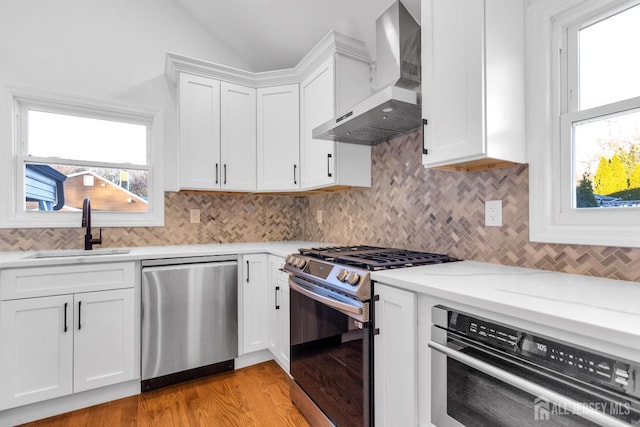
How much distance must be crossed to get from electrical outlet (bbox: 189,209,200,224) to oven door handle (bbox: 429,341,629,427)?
2.50 m

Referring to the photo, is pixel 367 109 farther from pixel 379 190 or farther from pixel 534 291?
pixel 534 291

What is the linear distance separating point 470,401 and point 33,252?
2937 mm

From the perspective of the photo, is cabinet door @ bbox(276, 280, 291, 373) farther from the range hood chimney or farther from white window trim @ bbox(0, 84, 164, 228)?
white window trim @ bbox(0, 84, 164, 228)

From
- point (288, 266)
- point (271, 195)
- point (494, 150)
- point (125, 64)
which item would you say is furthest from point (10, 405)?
point (494, 150)

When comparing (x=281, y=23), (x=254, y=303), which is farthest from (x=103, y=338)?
(x=281, y=23)

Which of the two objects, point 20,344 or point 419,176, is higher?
point 419,176

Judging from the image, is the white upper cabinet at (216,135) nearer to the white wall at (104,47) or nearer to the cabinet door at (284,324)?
the white wall at (104,47)

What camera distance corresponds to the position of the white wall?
2375 millimetres

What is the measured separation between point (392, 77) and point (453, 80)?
0.57 metres

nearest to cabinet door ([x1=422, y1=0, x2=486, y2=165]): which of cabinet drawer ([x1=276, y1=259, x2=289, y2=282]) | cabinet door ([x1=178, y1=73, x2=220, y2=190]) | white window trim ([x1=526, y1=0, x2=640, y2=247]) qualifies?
white window trim ([x1=526, y1=0, x2=640, y2=247])

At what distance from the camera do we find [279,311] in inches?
92.7

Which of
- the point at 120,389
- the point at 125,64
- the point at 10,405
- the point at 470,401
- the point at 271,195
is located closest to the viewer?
the point at 470,401

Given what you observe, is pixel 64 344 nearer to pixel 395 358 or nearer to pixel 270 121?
pixel 395 358

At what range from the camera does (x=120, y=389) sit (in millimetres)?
2150
